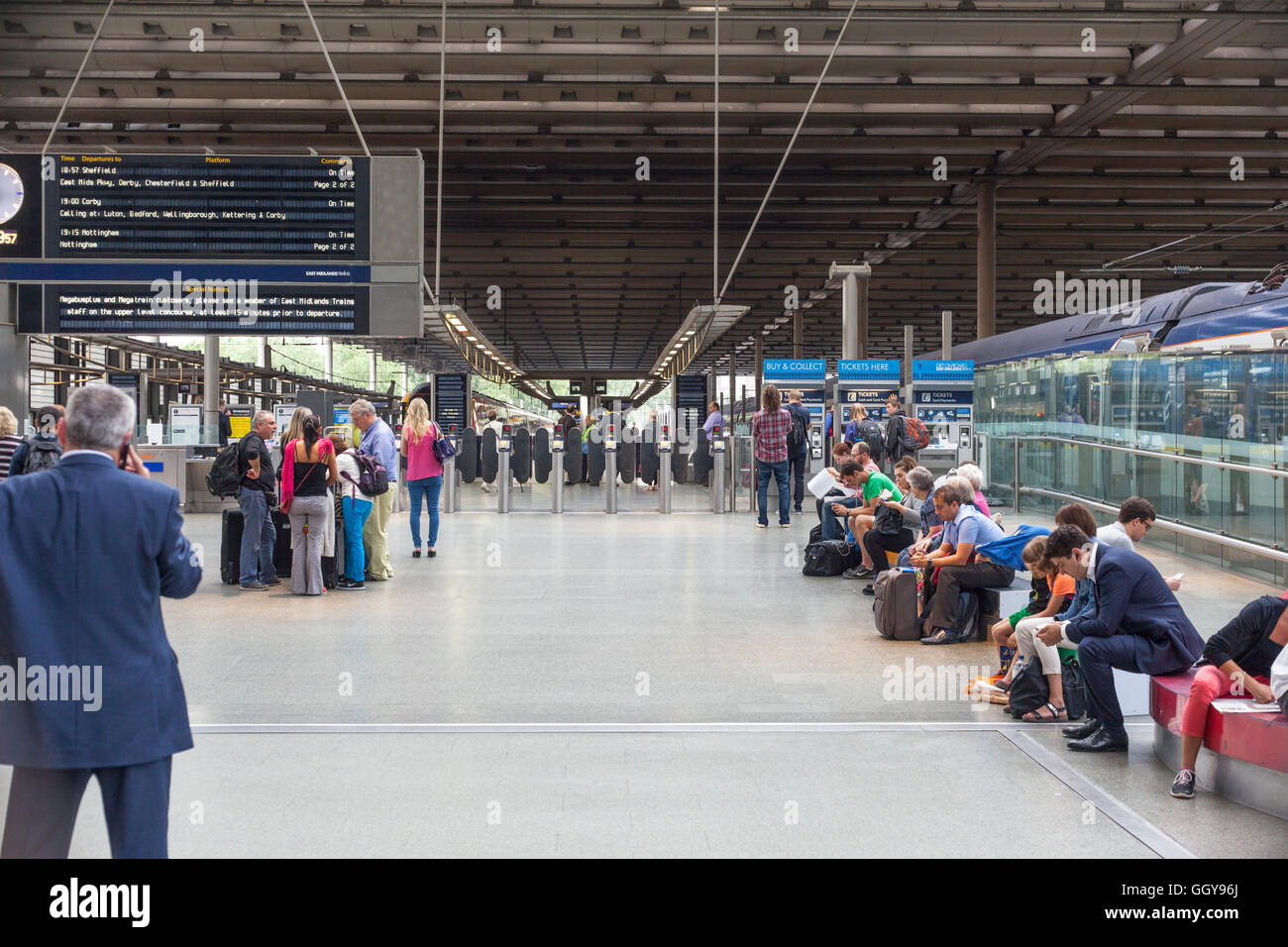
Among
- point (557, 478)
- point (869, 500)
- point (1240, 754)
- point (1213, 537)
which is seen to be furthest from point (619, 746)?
point (557, 478)

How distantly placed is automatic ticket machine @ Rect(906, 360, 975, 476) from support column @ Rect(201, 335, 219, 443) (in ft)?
36.8

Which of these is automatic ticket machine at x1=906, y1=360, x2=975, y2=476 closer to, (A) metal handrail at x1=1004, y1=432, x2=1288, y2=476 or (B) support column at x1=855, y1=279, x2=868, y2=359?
(A) metal handrail at x1=1004, y1=432, x2=1288, y2=476

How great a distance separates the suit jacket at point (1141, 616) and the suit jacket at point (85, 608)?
4027mm

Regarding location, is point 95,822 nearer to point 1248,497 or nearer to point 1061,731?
point 1061,731

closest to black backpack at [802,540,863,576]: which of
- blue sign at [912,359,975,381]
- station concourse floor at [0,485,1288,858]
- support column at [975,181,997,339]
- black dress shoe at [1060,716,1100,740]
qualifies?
station concourse floor at [0,485,1288,858]

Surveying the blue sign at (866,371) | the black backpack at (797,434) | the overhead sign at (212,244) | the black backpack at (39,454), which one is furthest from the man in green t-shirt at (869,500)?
the blue sign at (866,371)

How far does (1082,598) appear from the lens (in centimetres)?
595

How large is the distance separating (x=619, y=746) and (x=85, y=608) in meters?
2.83

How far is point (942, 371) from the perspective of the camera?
19.9 metres

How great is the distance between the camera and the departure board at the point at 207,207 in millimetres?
11172

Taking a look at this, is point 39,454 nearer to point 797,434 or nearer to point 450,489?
point 797,434

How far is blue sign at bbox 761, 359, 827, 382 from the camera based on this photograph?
77.5 feet

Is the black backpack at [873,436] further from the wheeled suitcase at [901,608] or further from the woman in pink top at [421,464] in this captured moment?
the wheeled suitcase at [901,608]
